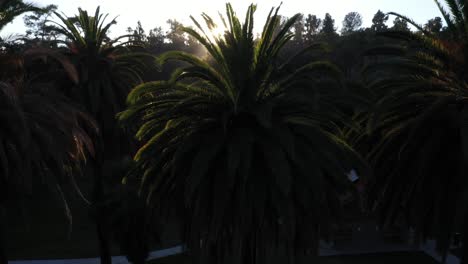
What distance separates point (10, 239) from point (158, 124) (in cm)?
2373

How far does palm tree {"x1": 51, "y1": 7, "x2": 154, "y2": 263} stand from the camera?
83.0 ft

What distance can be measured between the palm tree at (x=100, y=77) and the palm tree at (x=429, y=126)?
15188 millimetres

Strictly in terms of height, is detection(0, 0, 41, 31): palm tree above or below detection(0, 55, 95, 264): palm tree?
above

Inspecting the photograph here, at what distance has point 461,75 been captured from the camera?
46.6 feet

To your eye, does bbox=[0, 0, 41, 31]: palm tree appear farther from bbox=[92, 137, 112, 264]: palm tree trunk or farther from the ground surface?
the ground surface

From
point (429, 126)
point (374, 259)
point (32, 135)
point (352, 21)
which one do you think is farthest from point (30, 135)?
point (352, 21)

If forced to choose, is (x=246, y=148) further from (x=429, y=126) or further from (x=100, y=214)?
(x=100, y=214)

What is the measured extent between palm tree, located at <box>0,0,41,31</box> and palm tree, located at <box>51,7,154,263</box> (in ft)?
24.8

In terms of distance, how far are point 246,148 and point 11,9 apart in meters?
10.4

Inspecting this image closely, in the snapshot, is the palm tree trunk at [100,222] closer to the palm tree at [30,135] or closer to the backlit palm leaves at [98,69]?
the backlit palm leaves at [98,69]

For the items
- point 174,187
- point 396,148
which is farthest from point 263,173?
point 396,148

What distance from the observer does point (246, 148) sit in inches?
516

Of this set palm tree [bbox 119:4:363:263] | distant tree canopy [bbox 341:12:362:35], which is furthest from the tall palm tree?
distant tree canopy [bbox 341:12:362:35]

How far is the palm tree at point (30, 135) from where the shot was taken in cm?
1508
